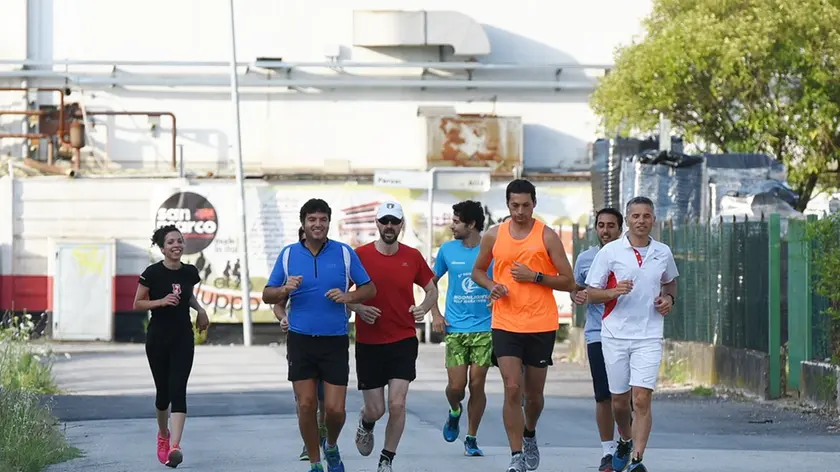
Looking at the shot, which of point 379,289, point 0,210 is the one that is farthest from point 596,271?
point 0,210

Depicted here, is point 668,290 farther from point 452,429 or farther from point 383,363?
point 452,429

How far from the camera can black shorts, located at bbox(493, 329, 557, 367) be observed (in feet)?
35.2

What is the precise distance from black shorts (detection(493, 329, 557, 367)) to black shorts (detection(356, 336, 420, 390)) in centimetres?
54

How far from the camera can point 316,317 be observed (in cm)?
1025

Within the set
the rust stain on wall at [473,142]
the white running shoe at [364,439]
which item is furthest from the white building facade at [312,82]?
the white running shoe at [364,439]

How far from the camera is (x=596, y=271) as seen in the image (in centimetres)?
1048

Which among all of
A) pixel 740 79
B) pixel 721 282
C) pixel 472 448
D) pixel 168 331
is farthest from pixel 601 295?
pixel 740 79

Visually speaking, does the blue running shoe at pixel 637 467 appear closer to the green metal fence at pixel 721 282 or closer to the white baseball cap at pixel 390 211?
the white baseball cap at pixel 390 211

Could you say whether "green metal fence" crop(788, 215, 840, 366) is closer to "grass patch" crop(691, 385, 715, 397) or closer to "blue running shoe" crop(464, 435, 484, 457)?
"grass patch" crop(691, 385, 715, 397)

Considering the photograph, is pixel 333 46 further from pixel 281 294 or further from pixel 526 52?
pixel 281 294

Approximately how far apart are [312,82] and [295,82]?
466mm

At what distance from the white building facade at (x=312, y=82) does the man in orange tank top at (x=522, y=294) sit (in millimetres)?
28110

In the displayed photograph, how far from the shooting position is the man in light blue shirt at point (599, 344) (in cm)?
1102

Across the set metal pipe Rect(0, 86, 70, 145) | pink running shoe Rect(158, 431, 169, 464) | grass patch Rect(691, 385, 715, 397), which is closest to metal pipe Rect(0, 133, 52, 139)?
metal pipe Rect(0, 86, 70, 145)
